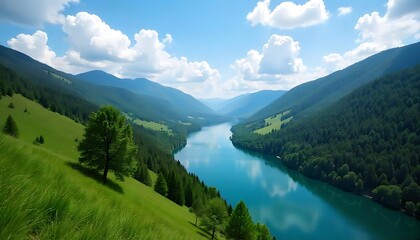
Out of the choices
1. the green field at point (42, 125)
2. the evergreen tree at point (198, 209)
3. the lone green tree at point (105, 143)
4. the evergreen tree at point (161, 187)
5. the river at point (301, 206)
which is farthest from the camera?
the green field at point (42, 125)

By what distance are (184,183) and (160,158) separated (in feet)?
121

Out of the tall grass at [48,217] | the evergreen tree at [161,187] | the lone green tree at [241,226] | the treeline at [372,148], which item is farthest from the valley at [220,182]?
the lone green tree at [241,226]

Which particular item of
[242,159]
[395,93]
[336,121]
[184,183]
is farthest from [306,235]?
[395,93]

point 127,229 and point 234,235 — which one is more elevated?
point 127,229

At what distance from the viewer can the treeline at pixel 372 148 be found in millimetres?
103562

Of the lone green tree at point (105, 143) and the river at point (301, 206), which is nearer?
the lone green tree at point (105, 143)

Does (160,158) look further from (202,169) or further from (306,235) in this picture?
(306,235)

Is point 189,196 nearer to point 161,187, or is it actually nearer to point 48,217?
point 161,187

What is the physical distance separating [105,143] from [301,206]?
6976cm

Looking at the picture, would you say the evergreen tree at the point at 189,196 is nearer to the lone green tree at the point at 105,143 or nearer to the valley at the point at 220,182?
the valley at the point at 220,182

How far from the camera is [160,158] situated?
106 metres

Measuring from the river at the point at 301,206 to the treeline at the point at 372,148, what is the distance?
6547 millimetres

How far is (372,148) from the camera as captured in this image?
135 meters

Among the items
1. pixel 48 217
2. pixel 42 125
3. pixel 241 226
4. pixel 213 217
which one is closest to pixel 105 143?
pixel 241 226
